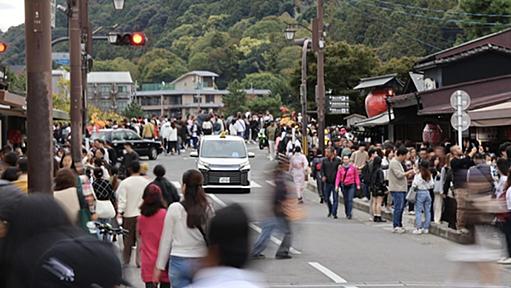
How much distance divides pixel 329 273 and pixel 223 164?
1414 centimetres

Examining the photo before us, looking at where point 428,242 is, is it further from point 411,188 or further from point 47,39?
point 47,39

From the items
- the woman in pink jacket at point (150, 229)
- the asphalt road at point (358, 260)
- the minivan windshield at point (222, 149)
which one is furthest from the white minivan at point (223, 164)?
the woman in pink jacket at point (150, 229)

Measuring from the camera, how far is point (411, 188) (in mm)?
20469

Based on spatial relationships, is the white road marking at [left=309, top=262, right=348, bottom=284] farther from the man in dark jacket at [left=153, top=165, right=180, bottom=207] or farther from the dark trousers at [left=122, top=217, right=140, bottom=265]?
the dark trousers at [left=122, top=217, right=140, bottom=265]

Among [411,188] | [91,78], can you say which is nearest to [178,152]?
[411,188]

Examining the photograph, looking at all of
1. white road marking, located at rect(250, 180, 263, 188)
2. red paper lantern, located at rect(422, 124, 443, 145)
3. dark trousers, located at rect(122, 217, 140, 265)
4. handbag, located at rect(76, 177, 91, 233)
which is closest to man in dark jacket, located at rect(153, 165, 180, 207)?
dark trousers, located at rect(122, 217, 140, 265)

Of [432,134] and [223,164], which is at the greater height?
[432,134]

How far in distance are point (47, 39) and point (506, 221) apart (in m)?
8.31

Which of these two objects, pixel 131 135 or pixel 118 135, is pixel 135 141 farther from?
pixel 118 135

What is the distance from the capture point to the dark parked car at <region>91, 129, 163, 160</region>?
39906mm

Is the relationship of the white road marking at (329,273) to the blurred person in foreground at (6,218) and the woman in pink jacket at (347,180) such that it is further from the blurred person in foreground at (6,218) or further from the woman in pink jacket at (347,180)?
the blurred person in foreground at (6,218)

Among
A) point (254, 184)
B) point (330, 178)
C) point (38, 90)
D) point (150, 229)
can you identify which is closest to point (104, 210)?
point (150, 229)

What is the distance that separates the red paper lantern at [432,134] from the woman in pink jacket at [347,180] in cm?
992

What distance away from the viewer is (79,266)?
13.1ft
